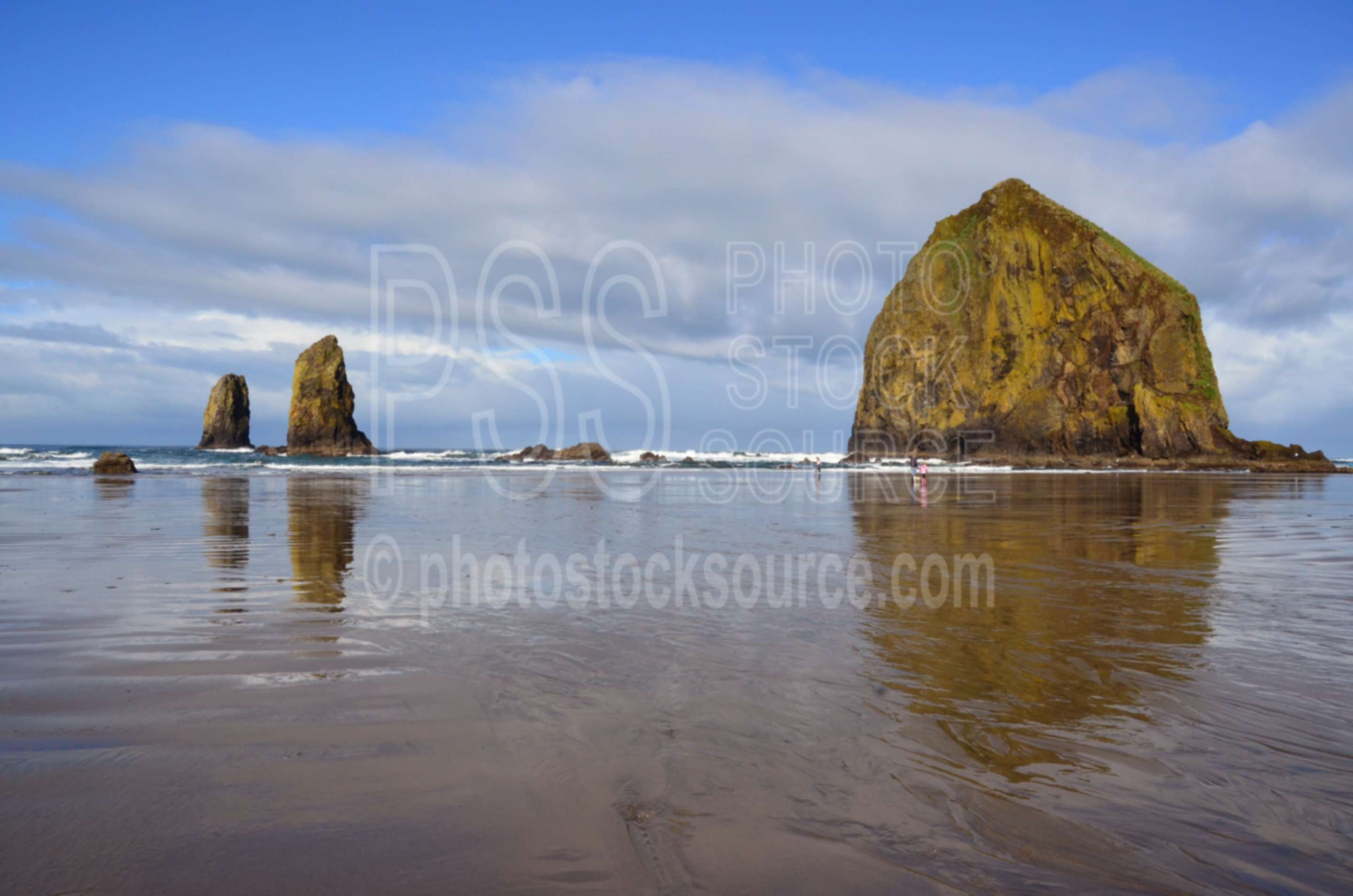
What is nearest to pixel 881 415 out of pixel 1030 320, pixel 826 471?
pixel 1030 320

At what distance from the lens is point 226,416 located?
87.9m

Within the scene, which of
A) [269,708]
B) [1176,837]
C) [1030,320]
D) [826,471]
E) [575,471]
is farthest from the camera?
[1030,320]

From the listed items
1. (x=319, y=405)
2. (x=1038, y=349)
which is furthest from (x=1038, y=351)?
(x=319, y=405)

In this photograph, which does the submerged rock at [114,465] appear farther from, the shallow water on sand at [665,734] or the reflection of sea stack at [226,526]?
the shallow water on sand at [665,734]

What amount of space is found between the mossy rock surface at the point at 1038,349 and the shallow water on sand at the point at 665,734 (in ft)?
226

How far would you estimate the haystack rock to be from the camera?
226 feet

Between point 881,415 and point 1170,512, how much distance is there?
225 ft

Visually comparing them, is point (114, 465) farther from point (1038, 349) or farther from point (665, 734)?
point (1038, 349)

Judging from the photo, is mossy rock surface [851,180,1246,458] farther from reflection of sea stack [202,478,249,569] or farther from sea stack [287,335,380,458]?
reflection of sea stack [202,478,249,569]

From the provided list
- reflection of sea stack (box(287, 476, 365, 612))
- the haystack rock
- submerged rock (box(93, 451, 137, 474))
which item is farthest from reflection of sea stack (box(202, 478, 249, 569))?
the haystack rock

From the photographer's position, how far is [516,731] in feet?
13.0

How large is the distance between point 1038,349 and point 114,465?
77149 millimetres

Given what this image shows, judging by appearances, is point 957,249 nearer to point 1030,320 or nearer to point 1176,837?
point 1030,320

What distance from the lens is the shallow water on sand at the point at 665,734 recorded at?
8.77ft
